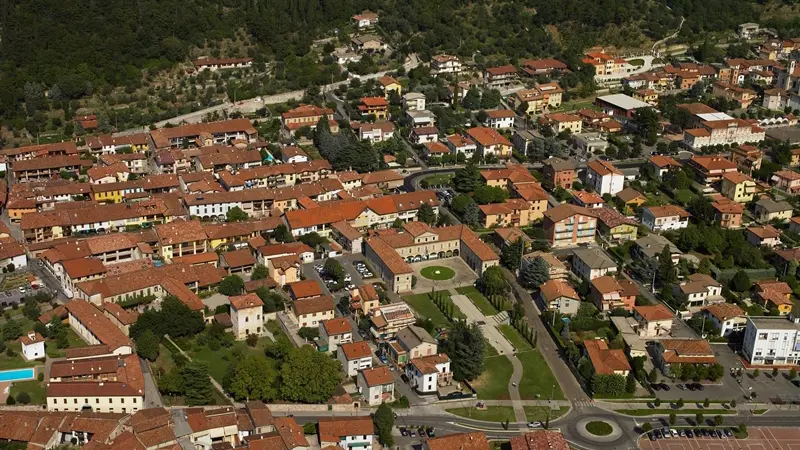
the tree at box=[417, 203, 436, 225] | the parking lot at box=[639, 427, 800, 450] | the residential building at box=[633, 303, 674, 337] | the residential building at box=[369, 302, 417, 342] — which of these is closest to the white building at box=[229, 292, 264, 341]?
the residential building at box=[369, 302, 417, 342]

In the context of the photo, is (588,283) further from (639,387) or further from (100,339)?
(100,339)

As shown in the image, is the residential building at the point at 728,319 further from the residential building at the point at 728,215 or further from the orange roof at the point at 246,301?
the orange roof at the point at 246,301

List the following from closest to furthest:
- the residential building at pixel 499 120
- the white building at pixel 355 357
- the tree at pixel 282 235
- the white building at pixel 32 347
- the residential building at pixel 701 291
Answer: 1. the white building at pixel 355 357
2. the white building at pixel 32 347
3. the residential building at pixel 701 291
4. the tree at pixel 282 235
5. the residential building at pixel 499 120

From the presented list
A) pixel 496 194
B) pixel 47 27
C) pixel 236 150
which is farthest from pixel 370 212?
pixel 47 27

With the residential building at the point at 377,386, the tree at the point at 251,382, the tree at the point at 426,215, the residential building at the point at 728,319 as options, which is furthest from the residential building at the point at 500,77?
the tree at the point at 251,382

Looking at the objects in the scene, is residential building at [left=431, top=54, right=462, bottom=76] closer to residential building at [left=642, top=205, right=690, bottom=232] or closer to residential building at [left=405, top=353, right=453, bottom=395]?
residential building at [left=642, top=205, right=690, bottom=232]
